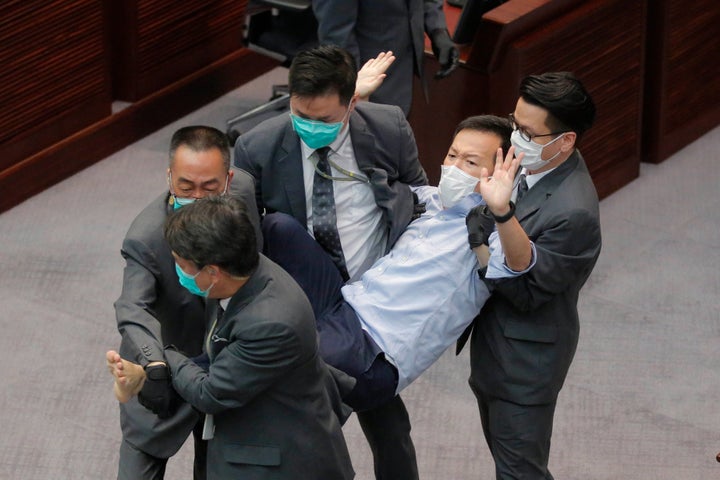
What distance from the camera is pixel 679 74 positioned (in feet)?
18.3

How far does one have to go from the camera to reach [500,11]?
4770mm

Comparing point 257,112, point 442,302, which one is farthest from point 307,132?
point 257,112

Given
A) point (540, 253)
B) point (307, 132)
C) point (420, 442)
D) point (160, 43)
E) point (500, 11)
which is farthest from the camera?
point (160, 43)

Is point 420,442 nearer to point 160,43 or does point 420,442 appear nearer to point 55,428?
point 55,428

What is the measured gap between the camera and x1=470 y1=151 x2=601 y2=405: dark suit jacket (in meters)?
2.96

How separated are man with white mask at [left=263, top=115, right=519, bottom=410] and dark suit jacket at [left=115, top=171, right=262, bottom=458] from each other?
0.56 feet

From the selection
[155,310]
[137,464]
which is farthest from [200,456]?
[155,310]

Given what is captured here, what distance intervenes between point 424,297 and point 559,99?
534 mm

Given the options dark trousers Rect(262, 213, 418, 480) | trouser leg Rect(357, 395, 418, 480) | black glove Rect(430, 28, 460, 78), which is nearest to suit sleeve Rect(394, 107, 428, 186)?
dark trousers Rect(262, 213, 418, 480)

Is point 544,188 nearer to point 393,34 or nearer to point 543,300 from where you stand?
point 543,300

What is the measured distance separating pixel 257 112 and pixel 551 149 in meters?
2.93

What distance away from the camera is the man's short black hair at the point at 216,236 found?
2561 millimetres

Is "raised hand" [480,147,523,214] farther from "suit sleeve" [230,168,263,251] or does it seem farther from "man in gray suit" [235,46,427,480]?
"suit sleeve" [230,168,263,251]

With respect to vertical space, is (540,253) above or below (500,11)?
above
